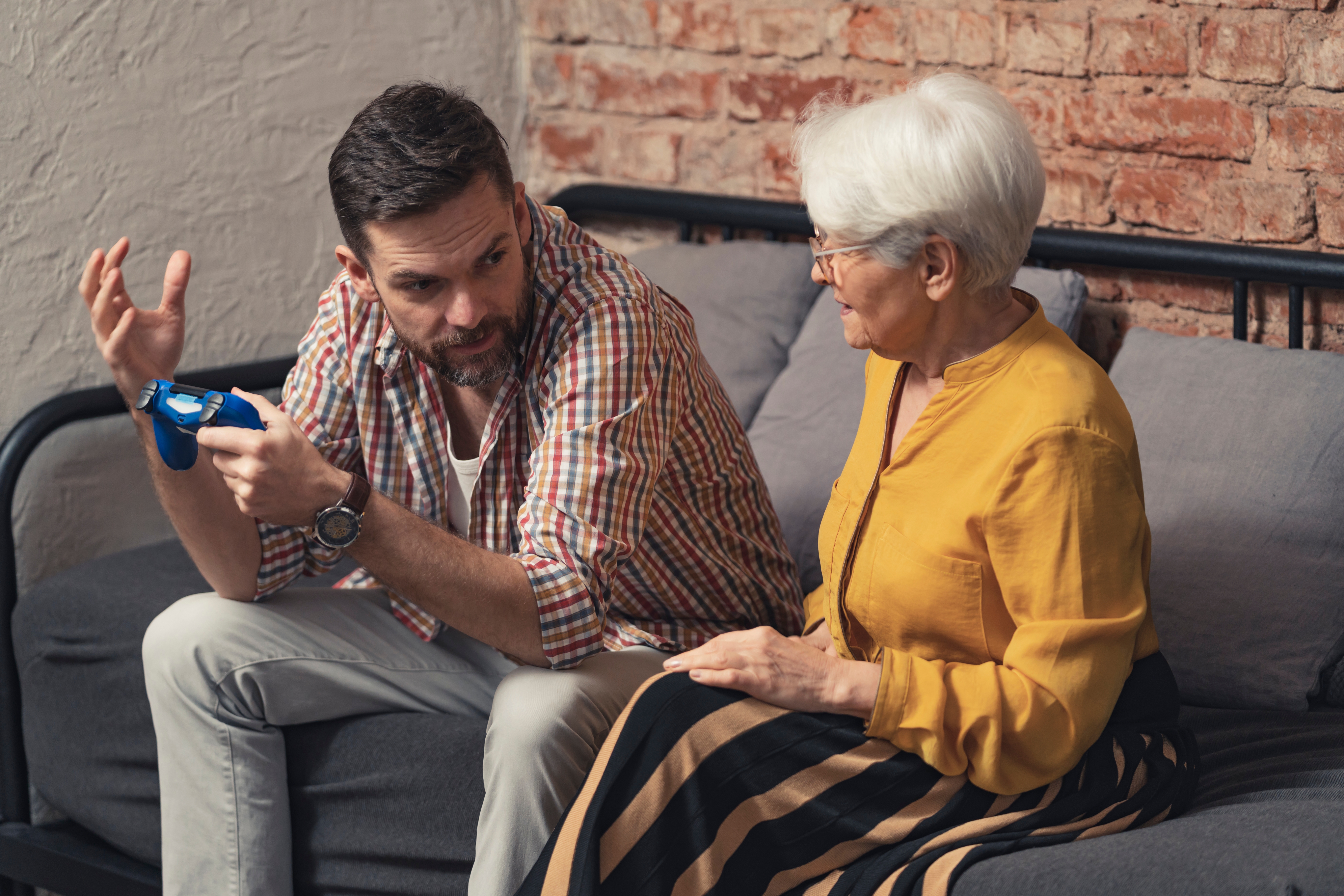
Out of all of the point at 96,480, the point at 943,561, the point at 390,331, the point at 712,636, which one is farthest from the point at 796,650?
the point at 96,480

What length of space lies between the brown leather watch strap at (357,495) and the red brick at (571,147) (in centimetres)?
142

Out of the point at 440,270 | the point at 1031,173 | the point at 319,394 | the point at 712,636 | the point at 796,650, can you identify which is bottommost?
the point at 712,636

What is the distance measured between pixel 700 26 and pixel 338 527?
4.72 feet

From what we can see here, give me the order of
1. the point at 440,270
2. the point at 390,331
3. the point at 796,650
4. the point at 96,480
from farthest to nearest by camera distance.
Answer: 1. the point at 96,480
2. the point at 390,331
3. the point at 440,270
4. the point at 796,650

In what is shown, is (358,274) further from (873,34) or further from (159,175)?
(873,34)

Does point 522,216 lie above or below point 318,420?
above

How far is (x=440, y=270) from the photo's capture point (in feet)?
4.47

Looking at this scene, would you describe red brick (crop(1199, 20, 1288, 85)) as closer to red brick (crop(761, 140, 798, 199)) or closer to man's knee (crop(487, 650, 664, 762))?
red brick (crop(761, 140, 798, 199))

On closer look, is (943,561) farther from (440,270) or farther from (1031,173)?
(440,270)

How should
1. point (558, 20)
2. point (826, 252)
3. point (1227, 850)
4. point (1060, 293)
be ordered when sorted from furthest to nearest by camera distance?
point (558, 20), point (1060, 293), point (826, 252), point (1227, 850)

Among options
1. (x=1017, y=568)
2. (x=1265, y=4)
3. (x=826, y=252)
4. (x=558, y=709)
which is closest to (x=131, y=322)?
(x=558, y=709)

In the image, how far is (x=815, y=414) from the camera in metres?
1.92

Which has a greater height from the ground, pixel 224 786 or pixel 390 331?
pixel 390 331

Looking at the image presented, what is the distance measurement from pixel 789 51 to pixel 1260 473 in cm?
115
